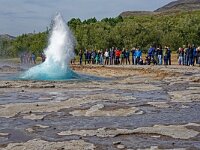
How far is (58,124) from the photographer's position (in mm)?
10695

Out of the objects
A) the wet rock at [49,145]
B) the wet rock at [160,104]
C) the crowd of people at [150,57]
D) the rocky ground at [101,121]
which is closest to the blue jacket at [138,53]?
the crowd of people at [150,57]

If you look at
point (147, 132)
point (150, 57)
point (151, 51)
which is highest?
point (151, 51)

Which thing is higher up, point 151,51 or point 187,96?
point 151,51

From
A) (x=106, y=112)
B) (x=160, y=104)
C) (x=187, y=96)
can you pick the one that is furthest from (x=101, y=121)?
(x=187, y=96)

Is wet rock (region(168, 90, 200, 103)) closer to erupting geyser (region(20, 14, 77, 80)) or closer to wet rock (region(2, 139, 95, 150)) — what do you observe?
wet rock (region(2, 139, 95, 150))

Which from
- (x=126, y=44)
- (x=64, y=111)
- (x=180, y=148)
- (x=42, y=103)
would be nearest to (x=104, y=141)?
(x=180, y=148)

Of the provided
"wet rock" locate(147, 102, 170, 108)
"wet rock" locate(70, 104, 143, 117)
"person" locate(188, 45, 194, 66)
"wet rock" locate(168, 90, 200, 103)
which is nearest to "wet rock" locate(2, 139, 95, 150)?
"wet rock" locate(70, 104, 143, 117)

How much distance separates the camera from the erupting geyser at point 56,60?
29.0 m

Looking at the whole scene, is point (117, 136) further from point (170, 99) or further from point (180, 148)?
point (170, 99)

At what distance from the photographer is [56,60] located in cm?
3156

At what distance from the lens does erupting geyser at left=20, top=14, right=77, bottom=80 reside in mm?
29033

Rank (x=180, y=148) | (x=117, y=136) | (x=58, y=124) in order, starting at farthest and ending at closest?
(x=58, y=124) → (x=117, y=136) → (x=180, y=148)

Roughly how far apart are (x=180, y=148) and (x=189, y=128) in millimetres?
1924

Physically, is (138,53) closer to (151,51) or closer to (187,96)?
(151,51)
